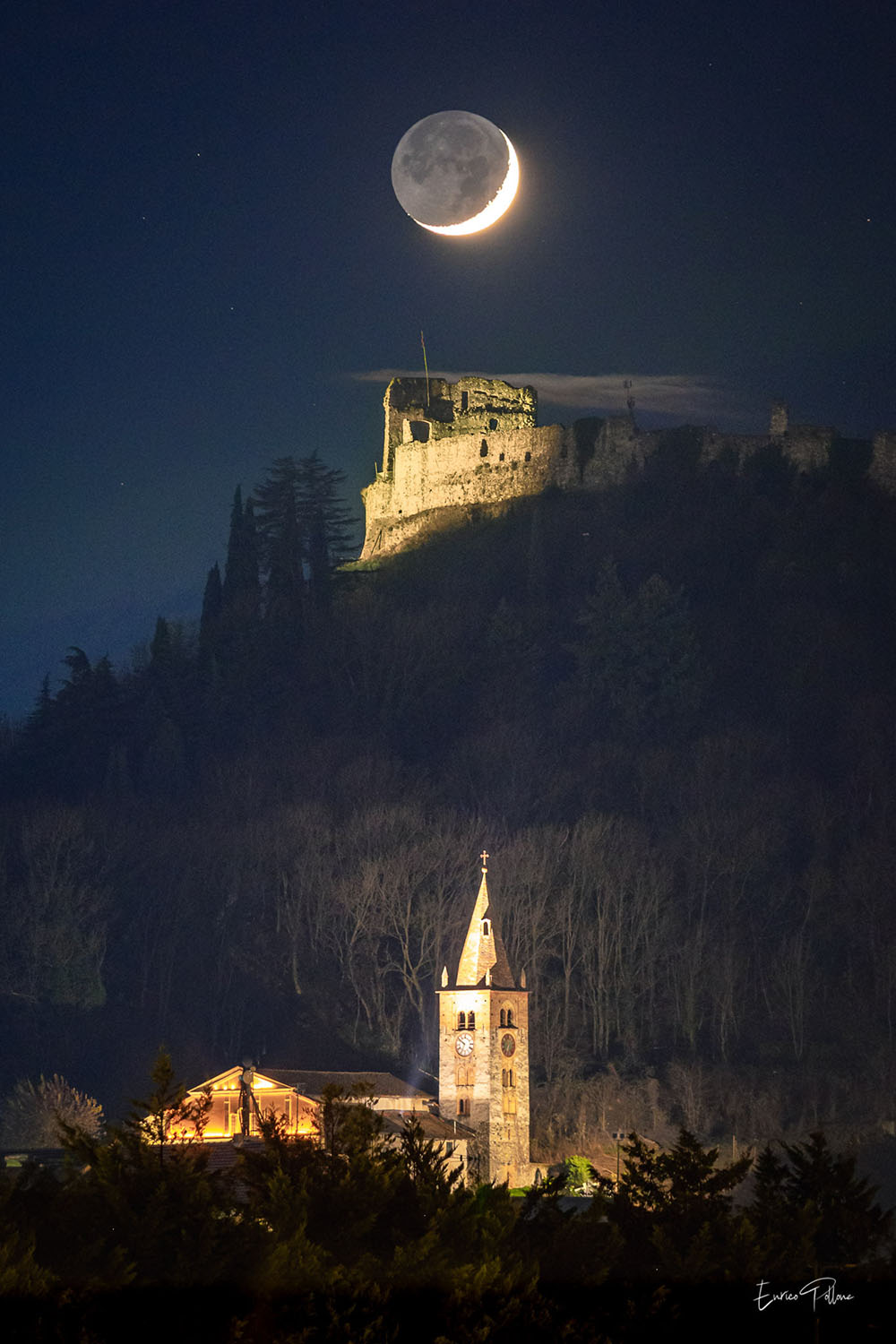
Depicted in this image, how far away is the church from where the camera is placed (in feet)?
228

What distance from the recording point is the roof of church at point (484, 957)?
7675cm

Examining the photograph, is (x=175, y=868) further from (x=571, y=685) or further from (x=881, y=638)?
(x=881, y=638)

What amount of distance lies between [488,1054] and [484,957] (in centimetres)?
351

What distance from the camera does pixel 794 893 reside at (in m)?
93.8

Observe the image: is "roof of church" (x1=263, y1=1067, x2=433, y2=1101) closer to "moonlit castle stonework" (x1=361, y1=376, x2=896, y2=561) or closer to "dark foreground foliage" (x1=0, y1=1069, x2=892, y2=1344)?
"dark foreground foliage" (x1=0, y1=1069, x2=892, y2=1344)

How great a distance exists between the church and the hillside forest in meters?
2.91

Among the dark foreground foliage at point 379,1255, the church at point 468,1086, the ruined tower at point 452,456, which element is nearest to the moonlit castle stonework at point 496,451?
the ruined tower at point 452,456

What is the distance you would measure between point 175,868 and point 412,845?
11.1m

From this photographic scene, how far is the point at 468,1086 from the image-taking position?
74.1 m
